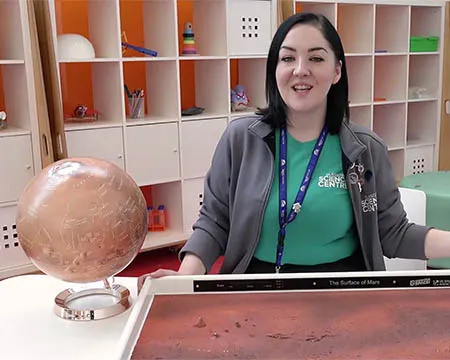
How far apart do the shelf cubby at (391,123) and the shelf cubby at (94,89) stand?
2.51 meters

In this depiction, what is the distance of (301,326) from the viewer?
1.05m

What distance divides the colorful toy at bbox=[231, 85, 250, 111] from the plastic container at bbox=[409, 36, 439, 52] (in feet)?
5.64

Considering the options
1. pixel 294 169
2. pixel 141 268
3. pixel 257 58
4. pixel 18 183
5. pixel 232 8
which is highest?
pixel 232 8

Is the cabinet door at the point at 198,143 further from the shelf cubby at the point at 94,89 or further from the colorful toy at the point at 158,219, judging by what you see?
the shelf cubby at the point at 94,89

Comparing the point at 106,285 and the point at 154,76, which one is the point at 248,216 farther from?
the point at 154,76

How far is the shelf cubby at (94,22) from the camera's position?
12.0ft

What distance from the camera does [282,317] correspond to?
108cm

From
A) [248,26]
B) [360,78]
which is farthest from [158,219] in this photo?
[360,78]

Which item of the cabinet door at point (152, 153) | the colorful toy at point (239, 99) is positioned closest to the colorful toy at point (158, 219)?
the cabinet door at point (152, 153)

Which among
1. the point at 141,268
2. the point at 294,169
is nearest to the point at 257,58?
the point at 141,268

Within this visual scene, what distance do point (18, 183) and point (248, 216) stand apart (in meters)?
2.11

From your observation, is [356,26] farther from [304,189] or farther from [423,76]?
[304,189]

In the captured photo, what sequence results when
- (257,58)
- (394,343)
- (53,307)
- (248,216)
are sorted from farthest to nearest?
(257,58), (248,216), (53,307), (394,343)

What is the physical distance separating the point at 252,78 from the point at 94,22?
126 cm
